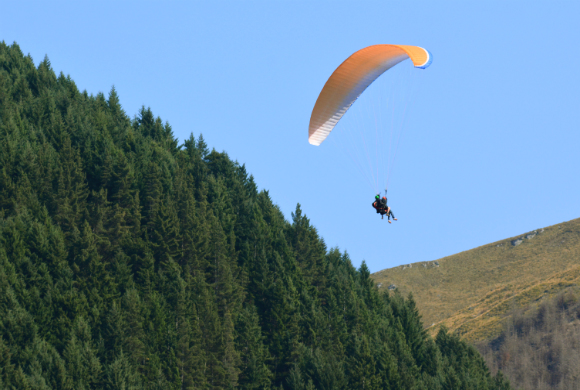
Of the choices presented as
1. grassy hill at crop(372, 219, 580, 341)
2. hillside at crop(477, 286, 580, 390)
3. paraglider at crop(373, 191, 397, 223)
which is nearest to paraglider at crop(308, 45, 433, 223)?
paraglider at crop(373, 191, 397, 223)

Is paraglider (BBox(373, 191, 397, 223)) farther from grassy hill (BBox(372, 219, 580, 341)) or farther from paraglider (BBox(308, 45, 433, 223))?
grassy hill (BBox(372, 219, 580, 341))

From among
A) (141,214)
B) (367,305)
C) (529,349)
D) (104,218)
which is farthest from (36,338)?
(529,349)

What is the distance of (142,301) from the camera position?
51.2m

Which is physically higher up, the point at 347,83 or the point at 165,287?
the point at 347,83

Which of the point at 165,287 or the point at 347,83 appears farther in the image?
the point at 165,287

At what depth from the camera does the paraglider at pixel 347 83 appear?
115 ft

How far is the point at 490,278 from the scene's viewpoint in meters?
172

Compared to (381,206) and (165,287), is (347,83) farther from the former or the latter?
(165,287)

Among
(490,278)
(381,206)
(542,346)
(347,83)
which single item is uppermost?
(347,83)

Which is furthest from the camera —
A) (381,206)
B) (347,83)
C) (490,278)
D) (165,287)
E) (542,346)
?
(490,278)

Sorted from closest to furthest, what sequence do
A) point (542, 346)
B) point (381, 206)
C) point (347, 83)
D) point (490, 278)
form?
point (381, 206) → point (347, 83) → point (542, 346) → point (490, 278)

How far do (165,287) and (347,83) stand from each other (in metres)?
24.5

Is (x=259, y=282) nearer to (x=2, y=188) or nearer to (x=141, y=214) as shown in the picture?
(x=141, y=214)

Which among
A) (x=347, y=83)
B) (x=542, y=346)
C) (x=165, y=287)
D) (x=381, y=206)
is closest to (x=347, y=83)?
(x=347, y=83)
